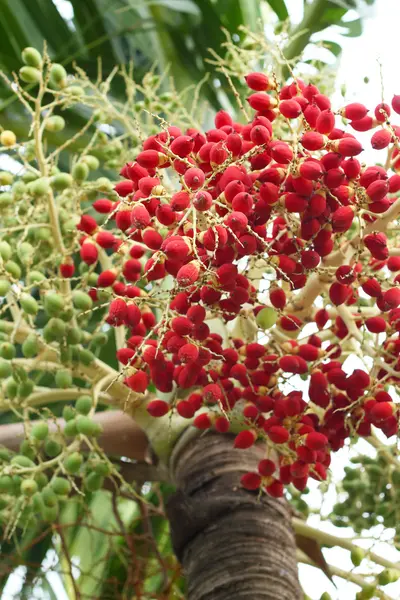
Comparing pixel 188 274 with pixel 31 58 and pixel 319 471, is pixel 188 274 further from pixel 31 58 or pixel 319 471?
pixel 31 58

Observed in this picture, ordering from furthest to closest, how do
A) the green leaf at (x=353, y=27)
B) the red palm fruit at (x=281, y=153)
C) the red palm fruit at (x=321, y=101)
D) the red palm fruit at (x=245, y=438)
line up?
the green leaf at (x=353, y=27), the red palm fruit at (x=245, y=438), the red palm fruit at (x=321, y=101), the red palm fruit at (x=281, y=153)

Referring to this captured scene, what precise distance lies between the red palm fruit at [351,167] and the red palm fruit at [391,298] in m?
0.19

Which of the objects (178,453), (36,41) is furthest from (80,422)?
(36,41)

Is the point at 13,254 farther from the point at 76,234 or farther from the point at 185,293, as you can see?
the point at 185,293

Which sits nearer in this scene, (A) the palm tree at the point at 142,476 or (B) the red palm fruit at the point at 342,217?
(B) the red palm fruit at the point at 342,217

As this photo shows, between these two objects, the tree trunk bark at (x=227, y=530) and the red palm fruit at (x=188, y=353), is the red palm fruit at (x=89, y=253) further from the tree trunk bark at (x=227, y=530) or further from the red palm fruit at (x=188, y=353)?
the tree trunk bark at (x=227, y=530)

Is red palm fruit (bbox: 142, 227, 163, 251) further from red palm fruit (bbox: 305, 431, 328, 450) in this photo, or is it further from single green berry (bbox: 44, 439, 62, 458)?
single green berry (bbox: 44, 439, 62, 458)

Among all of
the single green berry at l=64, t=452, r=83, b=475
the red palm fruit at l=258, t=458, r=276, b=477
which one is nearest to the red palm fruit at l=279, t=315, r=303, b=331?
the red palm fruit at l=258, t=458, r=276, b=477

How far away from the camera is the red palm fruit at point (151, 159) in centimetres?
117

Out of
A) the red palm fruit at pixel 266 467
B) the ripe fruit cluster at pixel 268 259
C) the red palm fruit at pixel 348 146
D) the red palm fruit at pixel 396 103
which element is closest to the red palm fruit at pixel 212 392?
the ripe fruit cluster at pixel 268 259

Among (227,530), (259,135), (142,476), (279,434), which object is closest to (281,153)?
(259,135)

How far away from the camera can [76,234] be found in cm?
156

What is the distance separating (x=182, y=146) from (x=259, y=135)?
11cm

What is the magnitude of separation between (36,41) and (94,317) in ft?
2.72
